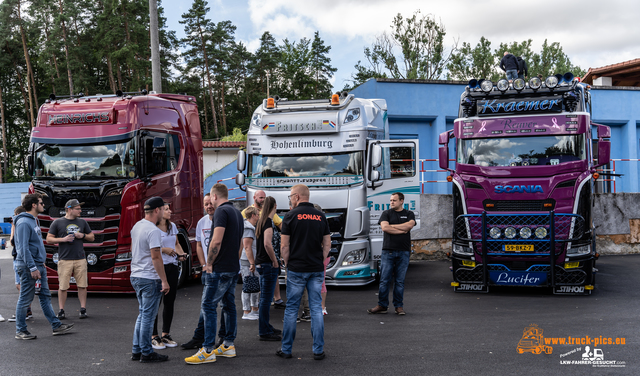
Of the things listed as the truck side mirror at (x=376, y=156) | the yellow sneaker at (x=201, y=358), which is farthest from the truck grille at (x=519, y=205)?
the yellow sneaker at (x=201, y=358)

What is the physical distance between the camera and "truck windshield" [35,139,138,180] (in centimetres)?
1009

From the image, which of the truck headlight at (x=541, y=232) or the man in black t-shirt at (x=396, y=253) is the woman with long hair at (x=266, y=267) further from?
the truck headlight at (x=541, y=232)

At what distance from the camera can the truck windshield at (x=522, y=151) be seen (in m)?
9.55

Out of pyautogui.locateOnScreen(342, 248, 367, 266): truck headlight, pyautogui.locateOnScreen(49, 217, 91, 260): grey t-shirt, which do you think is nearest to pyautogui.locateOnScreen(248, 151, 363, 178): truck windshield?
pyautogui.locateOnScreen(342, 248, 367, 266): truck headlight

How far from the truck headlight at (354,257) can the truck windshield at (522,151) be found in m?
2.52

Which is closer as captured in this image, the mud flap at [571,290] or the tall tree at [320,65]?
the mud flap at [571,290]

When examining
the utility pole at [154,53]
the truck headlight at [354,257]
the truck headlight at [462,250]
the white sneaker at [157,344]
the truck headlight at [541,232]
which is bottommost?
the white sneaker at [157,344]

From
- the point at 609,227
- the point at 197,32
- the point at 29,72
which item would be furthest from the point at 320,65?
the point at 609,227

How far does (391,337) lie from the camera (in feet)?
22.6

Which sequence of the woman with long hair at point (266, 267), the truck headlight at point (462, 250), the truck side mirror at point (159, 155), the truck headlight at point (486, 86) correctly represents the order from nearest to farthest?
the woman with long hair at point (266, 267)
the truck headlight at point (462, 250)
the truck headlight at point (486, 86)
the truck side mirror at point (159, 155)

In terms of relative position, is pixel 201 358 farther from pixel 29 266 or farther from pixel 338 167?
pixel 338 167

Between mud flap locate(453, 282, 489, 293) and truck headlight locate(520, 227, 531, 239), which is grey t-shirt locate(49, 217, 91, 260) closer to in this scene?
mud flap locate(453, 282, 489, 293)

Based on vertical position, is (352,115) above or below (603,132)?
above

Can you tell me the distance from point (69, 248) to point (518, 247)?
7424 mm
